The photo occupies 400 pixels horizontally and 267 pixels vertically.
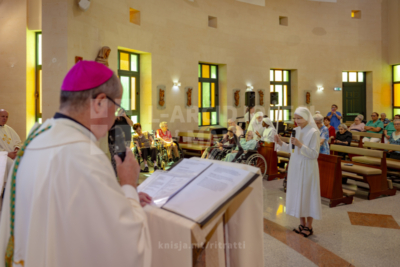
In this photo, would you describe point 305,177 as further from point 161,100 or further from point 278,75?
point 278,75

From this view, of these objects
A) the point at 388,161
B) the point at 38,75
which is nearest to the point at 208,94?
the point at 38,75

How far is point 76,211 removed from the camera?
117 centimetres

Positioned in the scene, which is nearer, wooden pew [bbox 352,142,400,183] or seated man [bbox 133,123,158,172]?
wooden pew [bbox 352,142,400,183]

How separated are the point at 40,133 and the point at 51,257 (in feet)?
1.50

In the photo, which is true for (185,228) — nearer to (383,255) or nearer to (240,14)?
(383,255)

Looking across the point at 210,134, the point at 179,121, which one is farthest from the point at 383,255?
the point at 179,121

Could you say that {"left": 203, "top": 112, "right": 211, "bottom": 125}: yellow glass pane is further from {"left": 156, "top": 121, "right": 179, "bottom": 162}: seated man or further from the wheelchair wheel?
the wheelchair wheel

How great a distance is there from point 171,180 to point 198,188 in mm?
214

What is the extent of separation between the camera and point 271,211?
554cm

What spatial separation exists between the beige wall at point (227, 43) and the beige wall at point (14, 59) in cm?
51

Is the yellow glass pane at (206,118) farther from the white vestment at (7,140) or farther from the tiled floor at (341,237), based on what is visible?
the white vestment at (7,140)

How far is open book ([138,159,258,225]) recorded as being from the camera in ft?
4.53

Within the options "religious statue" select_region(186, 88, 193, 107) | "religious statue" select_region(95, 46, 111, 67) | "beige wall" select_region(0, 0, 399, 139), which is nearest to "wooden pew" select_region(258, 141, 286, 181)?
"beige wall" select_region(0, 0, 399, 139)

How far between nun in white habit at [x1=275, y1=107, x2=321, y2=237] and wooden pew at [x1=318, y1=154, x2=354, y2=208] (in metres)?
1.64
